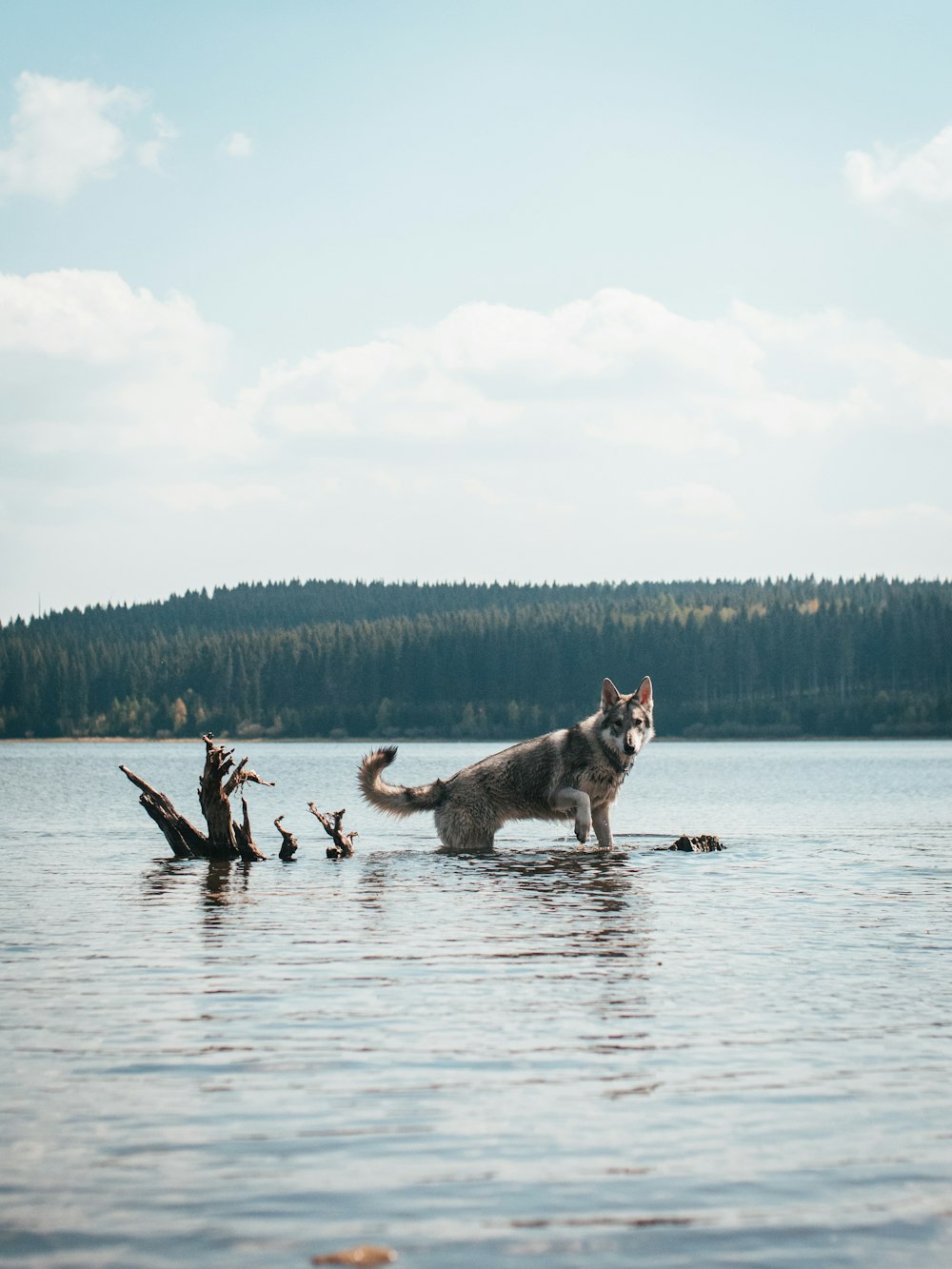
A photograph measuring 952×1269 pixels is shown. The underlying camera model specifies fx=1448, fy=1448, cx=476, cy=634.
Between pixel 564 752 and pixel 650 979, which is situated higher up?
pixel 564 752

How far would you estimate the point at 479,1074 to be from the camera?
337 inches

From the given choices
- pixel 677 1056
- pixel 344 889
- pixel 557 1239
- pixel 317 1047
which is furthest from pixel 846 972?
pixel 344 889

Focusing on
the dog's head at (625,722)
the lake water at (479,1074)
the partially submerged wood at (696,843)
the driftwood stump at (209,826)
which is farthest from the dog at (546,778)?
the partially submerged wood at (696,843)

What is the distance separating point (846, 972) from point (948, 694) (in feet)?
576

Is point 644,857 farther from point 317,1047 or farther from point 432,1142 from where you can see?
point 432,1142

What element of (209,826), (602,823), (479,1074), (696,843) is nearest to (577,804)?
(602,823)

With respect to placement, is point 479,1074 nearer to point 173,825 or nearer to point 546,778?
point 546,778

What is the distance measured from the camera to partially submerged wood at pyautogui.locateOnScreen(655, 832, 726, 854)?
81.4ft

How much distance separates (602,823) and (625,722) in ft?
6.64

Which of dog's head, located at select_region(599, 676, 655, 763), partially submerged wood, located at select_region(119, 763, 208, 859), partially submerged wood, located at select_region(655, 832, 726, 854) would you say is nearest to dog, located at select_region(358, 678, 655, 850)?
A: dog's head, located at select_region(599, 676, 655, 763)

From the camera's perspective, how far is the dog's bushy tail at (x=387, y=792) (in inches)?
860

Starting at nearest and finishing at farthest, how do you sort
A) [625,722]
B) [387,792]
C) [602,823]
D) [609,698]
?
[625,722] → [387,792] → [609,698] → [602,823]

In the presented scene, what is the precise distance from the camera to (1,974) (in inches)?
474

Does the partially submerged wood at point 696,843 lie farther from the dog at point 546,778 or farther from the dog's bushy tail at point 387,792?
the dog's bushy tail at point 387,792
